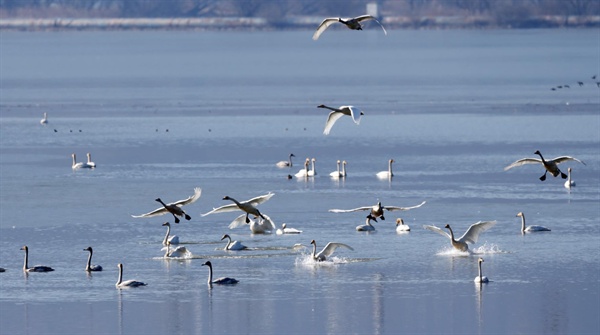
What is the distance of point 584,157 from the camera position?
135 feet

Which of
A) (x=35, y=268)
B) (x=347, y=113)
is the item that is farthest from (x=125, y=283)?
(x=347, y=113)

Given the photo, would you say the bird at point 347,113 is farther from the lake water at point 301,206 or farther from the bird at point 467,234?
the bird at point 467,234

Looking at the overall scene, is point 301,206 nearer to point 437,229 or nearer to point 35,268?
point 437,229

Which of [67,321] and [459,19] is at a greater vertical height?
[459,19]

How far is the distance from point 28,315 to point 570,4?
14592 centimetres

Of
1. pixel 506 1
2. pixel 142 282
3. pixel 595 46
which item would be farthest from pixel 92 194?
pixel 506 1

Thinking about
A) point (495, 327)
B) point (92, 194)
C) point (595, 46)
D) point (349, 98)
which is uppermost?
point (595, 46)

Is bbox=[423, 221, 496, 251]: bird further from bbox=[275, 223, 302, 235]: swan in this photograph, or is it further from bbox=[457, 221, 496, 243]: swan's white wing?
bbox=[275, 223, 302, 235]: swan

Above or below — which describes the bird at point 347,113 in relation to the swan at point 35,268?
above

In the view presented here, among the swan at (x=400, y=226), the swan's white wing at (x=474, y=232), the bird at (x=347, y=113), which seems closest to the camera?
the bird at (x=347, y=113)

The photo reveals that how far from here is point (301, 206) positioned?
32.4m

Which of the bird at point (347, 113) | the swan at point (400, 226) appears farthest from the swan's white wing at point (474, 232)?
the bird at point (347, 113)

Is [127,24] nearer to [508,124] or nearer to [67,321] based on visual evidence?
[508,124]

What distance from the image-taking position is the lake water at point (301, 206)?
867 inches
